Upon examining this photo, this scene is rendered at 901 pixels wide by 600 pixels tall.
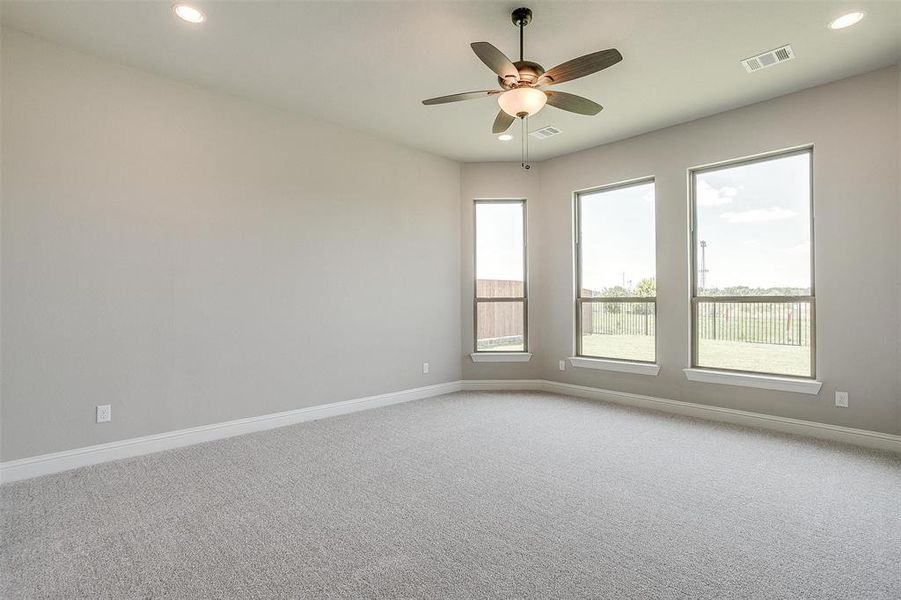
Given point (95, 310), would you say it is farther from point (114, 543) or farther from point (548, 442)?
point (548, 442)

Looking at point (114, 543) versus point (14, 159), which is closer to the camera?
point (114, 543)

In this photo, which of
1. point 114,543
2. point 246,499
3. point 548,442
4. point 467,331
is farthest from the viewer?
point 467,331

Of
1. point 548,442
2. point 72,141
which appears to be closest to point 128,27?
point 72,141

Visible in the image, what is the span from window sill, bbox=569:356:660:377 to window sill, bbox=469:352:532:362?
0.59 m

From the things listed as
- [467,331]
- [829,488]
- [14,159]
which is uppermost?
[14,159]

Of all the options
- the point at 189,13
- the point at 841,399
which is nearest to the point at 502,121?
the point at 189,13

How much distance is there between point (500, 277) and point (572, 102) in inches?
127

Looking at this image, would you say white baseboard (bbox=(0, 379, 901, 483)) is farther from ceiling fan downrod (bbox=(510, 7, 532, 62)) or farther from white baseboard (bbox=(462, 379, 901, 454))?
ceiling fan downrod (bbox=(510, 7, 532, 62))

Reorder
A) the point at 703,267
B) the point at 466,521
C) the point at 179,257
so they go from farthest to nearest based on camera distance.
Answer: the point at 703,267
the point at 179,257
the point at 466,521

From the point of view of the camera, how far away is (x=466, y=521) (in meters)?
2.43

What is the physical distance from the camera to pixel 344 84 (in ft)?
12.7

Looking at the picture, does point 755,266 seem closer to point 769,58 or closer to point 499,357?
point 769,58

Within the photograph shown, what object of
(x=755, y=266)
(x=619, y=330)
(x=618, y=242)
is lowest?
(x=619, y=330)

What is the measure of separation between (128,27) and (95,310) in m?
1.98
